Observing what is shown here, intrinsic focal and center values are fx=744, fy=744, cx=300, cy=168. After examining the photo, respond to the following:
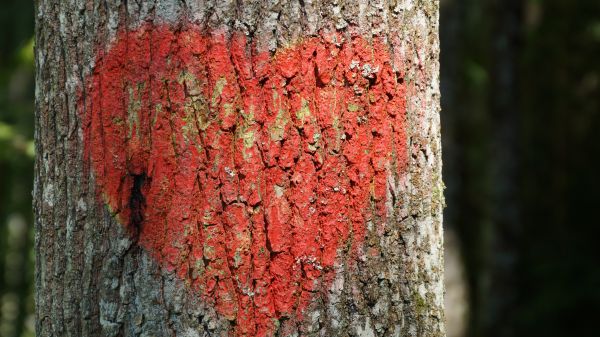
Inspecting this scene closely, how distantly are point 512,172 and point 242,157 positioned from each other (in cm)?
660

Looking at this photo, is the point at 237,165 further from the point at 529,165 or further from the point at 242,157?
the point at 529,165

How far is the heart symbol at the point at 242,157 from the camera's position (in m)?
1.47

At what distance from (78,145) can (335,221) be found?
1.86 ft

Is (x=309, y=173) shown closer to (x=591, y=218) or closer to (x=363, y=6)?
(x=363, y=6)

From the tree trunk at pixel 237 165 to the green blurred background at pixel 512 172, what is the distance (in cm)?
272

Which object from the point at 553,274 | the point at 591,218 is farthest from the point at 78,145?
the point at 591,218

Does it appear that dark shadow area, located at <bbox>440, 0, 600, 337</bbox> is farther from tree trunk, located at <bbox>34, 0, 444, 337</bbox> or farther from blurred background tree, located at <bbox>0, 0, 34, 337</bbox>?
tree trunk, located at <bbox>34, 0, 444, 337</bbox>

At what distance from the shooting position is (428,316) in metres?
1.66

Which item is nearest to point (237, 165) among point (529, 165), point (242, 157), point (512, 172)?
point (242, 157)

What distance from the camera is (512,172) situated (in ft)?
25.1

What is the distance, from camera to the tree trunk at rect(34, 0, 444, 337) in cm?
147

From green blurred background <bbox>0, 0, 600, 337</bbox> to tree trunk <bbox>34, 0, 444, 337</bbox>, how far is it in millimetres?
2716

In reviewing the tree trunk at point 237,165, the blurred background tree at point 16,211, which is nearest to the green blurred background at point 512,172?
the blurred background tree at point 16,211

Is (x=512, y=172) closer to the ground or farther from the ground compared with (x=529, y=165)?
closer to the ground
